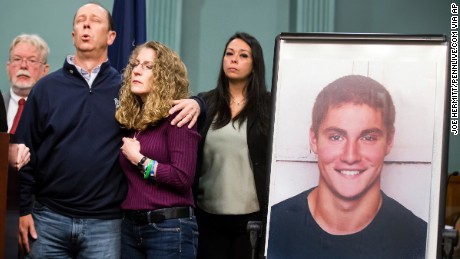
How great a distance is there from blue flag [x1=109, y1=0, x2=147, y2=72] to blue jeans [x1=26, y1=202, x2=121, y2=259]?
1412 mm

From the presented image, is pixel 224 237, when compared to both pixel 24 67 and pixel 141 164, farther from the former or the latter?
pixel 24 67

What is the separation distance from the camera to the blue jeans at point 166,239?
8.61 ft

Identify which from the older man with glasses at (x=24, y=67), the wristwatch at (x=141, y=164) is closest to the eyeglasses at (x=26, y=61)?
the older man with glasses at (x=24, y=67)

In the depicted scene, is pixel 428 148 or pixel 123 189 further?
pixel 123 189

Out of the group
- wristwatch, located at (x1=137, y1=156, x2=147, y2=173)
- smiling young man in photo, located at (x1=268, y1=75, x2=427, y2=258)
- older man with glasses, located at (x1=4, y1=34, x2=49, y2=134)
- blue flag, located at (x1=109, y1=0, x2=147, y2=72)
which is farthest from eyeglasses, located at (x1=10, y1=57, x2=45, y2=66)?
smiling young man in photo, located at (x1=268, y1=75, x2=427, y2=258)

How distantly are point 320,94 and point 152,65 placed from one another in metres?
0.66

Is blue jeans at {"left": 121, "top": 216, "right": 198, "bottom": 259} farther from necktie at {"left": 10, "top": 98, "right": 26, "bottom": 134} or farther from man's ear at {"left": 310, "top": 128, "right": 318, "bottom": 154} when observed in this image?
necktie at {"left": 10, "top": 98, "right": 26, "bottom": 134}

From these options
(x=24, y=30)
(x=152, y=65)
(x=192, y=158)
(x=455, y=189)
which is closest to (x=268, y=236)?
(x=192, y=158)

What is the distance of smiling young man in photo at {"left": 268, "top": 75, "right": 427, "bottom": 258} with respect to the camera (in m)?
2.56

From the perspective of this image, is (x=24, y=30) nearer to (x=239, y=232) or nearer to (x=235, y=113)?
(x=235, y=113)

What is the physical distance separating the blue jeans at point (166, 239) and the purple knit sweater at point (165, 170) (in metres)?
0.07

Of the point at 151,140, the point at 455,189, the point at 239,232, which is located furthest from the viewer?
the point at 455,189

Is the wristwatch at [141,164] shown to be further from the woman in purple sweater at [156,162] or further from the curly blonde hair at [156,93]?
the curly blonde hair at [156,93]

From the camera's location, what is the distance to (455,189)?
4734mm
